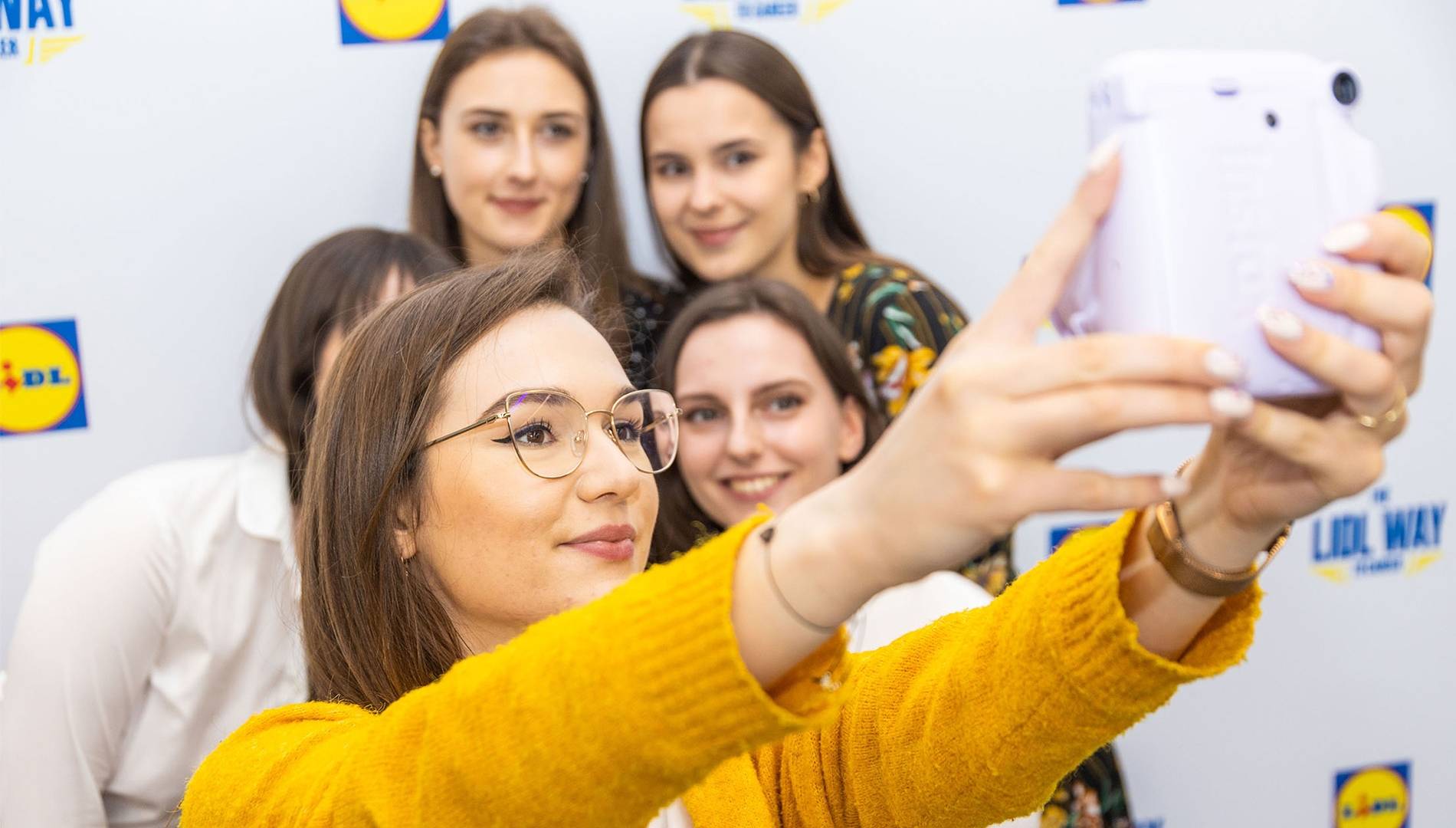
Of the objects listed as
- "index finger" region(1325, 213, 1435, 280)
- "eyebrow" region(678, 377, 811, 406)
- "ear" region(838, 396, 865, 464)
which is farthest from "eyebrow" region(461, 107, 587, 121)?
"index finger" region(1325, 213, 1435, 280)

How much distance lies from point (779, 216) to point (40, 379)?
4.05 ft

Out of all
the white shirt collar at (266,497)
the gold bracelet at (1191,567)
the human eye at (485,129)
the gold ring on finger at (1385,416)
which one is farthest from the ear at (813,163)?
the gold ring on finger at (1385,416)

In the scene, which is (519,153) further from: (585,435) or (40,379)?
(585,435)

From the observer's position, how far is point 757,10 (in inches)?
92.0

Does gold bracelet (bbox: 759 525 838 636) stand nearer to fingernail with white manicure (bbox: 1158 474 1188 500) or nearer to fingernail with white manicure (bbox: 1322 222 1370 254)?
fingernail with white manicure (bbox: 1158 474 1188 500)

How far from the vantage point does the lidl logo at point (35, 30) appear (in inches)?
82.7

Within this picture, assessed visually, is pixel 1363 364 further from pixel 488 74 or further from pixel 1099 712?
pixel 488 74

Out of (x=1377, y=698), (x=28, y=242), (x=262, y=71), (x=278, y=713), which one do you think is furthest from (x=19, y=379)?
(x=1377, y=698)

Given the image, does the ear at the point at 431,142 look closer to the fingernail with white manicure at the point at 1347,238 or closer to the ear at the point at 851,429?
the ear at the point at 851,429

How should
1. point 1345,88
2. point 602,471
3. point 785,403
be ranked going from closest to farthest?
point 1345,88 < point 602,471 < point 785,403

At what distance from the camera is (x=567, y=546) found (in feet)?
3.48

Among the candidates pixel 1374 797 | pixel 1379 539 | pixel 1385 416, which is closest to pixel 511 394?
pixel 1385 416

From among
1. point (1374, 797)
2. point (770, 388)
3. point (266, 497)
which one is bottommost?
point (1374, 797)

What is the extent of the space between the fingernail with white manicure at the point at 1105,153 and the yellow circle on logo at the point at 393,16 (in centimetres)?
177
